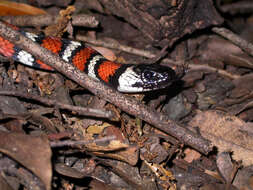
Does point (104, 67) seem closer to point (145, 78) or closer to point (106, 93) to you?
point (145, 78)

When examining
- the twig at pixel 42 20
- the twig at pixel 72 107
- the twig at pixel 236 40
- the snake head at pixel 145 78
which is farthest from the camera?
the twig at pixel 236 40

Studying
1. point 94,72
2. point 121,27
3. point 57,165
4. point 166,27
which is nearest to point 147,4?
point 166,27

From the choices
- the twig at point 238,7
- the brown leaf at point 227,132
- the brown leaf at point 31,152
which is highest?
the twig at point 238,7

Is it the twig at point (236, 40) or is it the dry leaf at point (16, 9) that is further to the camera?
the twig at point (236, 40)

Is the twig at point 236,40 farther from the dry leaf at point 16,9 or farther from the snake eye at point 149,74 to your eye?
the dry leaf at point 16,9

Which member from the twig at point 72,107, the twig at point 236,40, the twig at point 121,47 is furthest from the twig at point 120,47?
the twig at point 72,107

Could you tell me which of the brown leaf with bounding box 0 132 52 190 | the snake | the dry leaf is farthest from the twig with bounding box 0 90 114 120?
the dry leaf

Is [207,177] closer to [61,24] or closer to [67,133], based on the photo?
[67,133]
